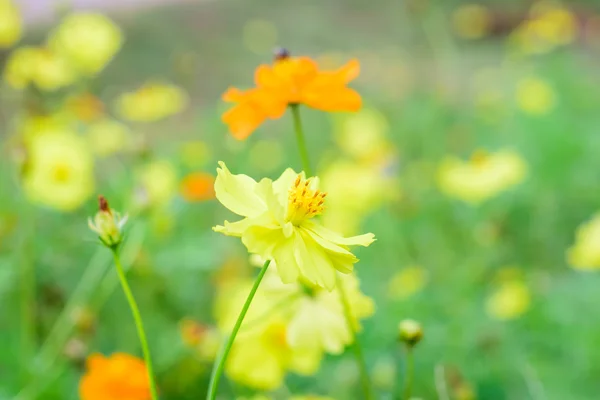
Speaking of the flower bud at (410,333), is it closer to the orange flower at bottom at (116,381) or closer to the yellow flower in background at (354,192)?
the orange flower at bottom at (116,381)

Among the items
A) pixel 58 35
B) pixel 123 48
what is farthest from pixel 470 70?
pixel 58 35

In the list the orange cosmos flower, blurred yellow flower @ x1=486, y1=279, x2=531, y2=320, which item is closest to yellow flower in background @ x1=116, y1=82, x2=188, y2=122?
blurred yellow flower @ x1=486, y1=279, x2=531, y2=320

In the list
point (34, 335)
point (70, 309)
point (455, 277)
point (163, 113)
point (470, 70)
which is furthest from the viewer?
point (470, 70)

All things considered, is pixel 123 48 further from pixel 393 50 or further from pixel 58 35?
pixel 58 35

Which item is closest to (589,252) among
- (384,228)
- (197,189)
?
(197,189)

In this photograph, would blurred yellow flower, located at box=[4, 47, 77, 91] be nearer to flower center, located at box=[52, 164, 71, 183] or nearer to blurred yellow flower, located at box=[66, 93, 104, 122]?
blurred yellow flower, located at box=[66, 93, 104, 122]
